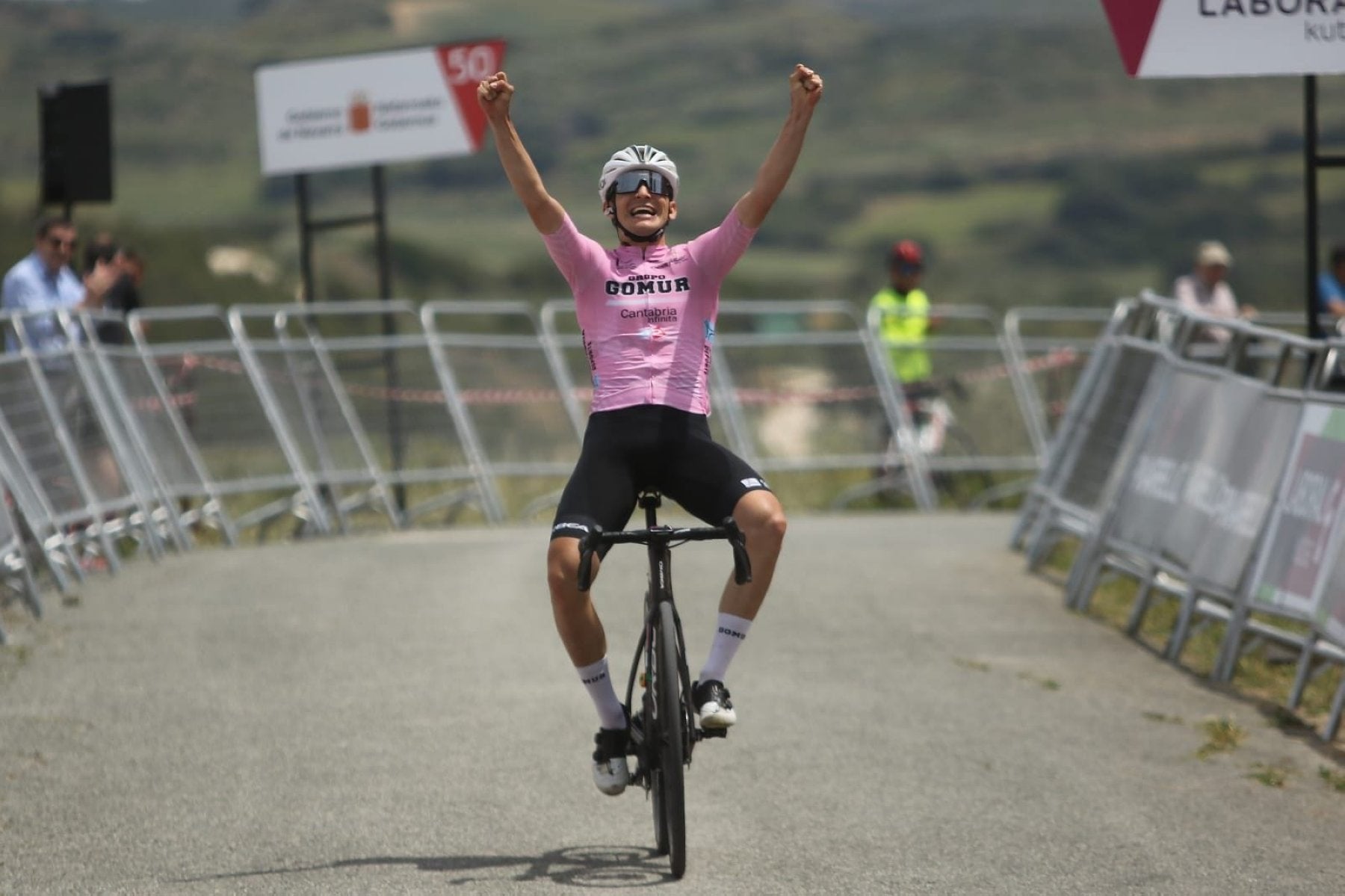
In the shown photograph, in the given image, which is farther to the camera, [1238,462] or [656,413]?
[1238,462]

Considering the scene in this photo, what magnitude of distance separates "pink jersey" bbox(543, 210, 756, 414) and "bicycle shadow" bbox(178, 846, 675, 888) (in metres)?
1.56

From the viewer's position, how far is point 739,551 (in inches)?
307

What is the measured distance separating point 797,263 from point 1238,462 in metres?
110

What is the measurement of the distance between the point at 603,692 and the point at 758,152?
143335mm

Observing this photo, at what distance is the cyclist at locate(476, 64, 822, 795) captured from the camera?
7.95 m

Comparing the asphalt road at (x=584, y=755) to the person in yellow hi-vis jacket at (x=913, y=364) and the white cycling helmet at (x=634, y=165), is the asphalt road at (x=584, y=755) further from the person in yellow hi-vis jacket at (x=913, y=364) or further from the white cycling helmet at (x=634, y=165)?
the person in yellow hi-vis jacket at (x=913, y=364)

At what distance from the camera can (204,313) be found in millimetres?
18891

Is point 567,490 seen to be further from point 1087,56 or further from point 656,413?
point 1087,56

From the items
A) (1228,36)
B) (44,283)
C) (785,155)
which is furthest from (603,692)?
(44,283)

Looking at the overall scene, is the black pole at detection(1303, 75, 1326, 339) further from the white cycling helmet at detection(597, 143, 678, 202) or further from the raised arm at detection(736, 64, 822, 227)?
the white cycling helmet at detection(597, 143, 678, 202)

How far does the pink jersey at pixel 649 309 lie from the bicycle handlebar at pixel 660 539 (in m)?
0.49

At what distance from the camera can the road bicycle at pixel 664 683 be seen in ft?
25.0

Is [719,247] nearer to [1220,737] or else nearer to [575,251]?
[575,251]

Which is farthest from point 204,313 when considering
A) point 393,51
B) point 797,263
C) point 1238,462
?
point 797,263
